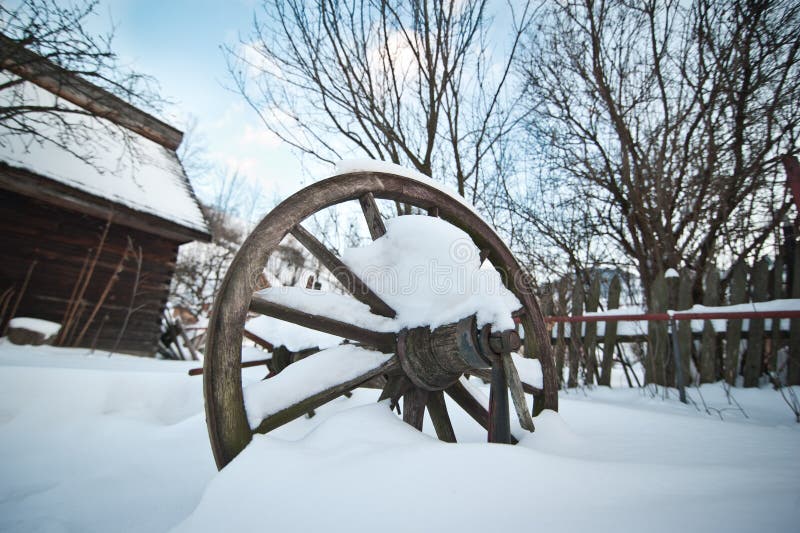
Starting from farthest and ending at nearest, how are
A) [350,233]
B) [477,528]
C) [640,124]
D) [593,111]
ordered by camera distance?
[350,233]
[593,111]
[640,124]
[477,528]

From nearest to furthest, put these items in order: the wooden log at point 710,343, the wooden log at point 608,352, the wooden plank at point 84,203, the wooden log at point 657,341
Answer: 1. the wooden log at point 710,343
2. the wooden log at point 657,341
3. the wooden log at point 608,352
4. the wooden plank at point 84,203

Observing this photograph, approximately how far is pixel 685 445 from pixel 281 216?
1.84m

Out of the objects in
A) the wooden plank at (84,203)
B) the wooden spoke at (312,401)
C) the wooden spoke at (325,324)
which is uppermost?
the wooden plank at (84,203)

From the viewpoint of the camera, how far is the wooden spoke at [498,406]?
1133mm

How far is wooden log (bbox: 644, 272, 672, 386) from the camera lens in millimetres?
3352

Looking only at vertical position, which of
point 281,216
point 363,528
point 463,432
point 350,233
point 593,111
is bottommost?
point 463,432

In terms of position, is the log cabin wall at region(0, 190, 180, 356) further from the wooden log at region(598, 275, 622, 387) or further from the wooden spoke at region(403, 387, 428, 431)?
the wooden log at region(598, 275, 622, 387)

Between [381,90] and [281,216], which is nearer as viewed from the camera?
[281,216]

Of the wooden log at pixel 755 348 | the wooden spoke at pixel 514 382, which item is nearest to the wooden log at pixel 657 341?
the wooden log at pixel 755 348

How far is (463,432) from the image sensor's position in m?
1.81

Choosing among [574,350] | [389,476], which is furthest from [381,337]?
[574,350]

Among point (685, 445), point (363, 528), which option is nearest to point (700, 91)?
point (685, 445)

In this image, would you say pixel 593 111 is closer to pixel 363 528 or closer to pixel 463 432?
pixel 463 432

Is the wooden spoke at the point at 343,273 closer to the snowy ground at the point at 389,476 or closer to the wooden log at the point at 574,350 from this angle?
the snowy ground at the point at 389,476
